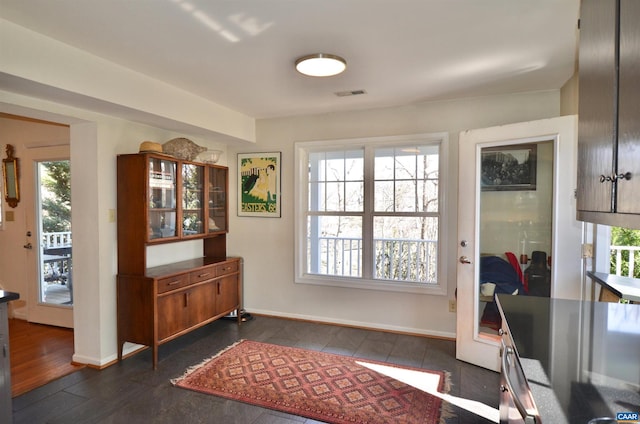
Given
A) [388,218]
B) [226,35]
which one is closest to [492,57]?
[226,35]

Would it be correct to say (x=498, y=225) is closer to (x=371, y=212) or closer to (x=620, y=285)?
(x=620, y=285)

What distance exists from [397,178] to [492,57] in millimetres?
1590

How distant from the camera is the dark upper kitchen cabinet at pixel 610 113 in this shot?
1030mm

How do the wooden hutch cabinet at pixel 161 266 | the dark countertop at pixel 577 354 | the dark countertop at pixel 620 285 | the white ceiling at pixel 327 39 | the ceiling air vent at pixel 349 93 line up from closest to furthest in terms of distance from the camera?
the dark countertop at pixel 577 354, the white ceiling at pixel 327 39, the dark countertop at pixel 620 285, the wooden hutch cabinet at pixel 161 266, the ceiling air vent at pixel 349 93

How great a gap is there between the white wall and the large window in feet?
0.37

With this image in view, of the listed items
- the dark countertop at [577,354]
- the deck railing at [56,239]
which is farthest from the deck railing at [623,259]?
the deck railing at [56,239]

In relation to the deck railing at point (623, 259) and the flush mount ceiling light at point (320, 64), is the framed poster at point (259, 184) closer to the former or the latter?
the flush mount ceiling light at point (320, 64)

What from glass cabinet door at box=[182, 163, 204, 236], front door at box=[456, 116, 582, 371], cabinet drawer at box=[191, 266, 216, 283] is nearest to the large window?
front door at box=[456, 116, 582, 371]

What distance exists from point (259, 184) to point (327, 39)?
7.91ft

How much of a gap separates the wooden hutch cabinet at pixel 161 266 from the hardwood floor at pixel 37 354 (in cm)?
51

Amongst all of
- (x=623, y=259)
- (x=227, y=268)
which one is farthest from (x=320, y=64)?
(x=623, y=259)

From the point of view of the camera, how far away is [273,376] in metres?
2.83

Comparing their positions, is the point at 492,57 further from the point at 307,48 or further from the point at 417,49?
the point at 307,48

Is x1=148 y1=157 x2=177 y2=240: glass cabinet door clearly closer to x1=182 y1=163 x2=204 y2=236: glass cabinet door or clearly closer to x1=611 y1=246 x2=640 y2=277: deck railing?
x1=182 y1=163 x2=204 y2=236: glass cabinet door
